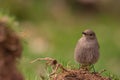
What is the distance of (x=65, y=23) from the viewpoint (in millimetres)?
15195

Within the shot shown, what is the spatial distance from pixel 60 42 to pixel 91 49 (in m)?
6.37

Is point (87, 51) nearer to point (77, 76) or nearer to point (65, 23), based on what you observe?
point (77, 76)

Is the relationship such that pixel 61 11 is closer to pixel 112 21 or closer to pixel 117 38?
pixel 112 21

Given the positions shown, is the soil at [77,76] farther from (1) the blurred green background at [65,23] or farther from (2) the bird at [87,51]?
(1) the blurred green background at [65,23]

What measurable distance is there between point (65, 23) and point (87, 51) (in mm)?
8079

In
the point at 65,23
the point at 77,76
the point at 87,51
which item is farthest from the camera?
the point at 65,23

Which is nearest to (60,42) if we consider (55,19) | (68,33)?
(68,33)

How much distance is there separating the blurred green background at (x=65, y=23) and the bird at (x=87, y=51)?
468cm

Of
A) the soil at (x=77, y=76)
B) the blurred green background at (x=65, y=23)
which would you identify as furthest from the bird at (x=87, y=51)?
the blurred green background at (x=65, y=23)

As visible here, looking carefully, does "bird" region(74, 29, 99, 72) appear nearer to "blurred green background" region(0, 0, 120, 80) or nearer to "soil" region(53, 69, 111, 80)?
"soil" region(53, 69, 111, 80)

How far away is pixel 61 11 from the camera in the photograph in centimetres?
1567

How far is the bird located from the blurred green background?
468cm

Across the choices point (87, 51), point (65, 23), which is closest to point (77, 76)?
point (87, 51)

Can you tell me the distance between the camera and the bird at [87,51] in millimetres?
7027
